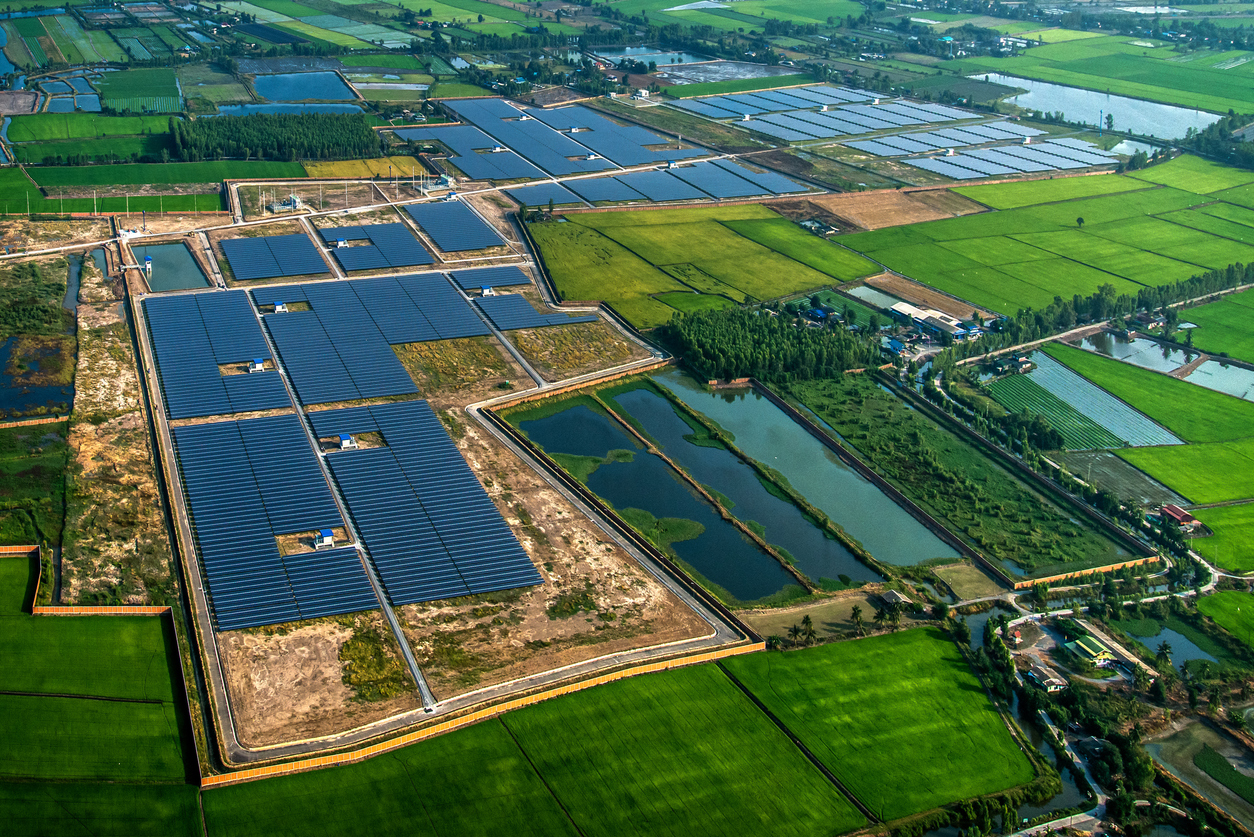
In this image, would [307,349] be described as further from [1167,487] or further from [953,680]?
[1167,487]

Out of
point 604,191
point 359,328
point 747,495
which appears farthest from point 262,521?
point 604,191

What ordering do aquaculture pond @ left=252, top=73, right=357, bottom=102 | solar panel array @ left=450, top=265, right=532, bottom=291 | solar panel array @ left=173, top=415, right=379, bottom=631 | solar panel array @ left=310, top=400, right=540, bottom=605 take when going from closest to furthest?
solar panel array @ left=173, top=415, right=379, bottom=631 → solar panel array @ left=310, top=400, right=540, bottom=605 → solar panel array @ left=450, top=265, right=532, bottom=291 → aquaculture pond @ left=252, top=73, right=357, bottom=102

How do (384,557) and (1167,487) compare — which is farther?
(1167,487)

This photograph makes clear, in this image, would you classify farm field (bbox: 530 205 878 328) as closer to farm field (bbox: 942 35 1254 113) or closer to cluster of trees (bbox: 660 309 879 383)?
cluster of trees (bbox: 660 309 879 383)

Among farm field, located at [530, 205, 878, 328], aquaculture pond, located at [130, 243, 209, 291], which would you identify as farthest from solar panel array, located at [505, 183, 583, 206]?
aquaculture pond, located at [130, 243, 209, 291]

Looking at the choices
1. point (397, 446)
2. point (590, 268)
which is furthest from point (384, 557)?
point (590, 268)

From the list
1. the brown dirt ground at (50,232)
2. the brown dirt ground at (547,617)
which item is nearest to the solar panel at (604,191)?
the brown dirt ground at (50,232)
